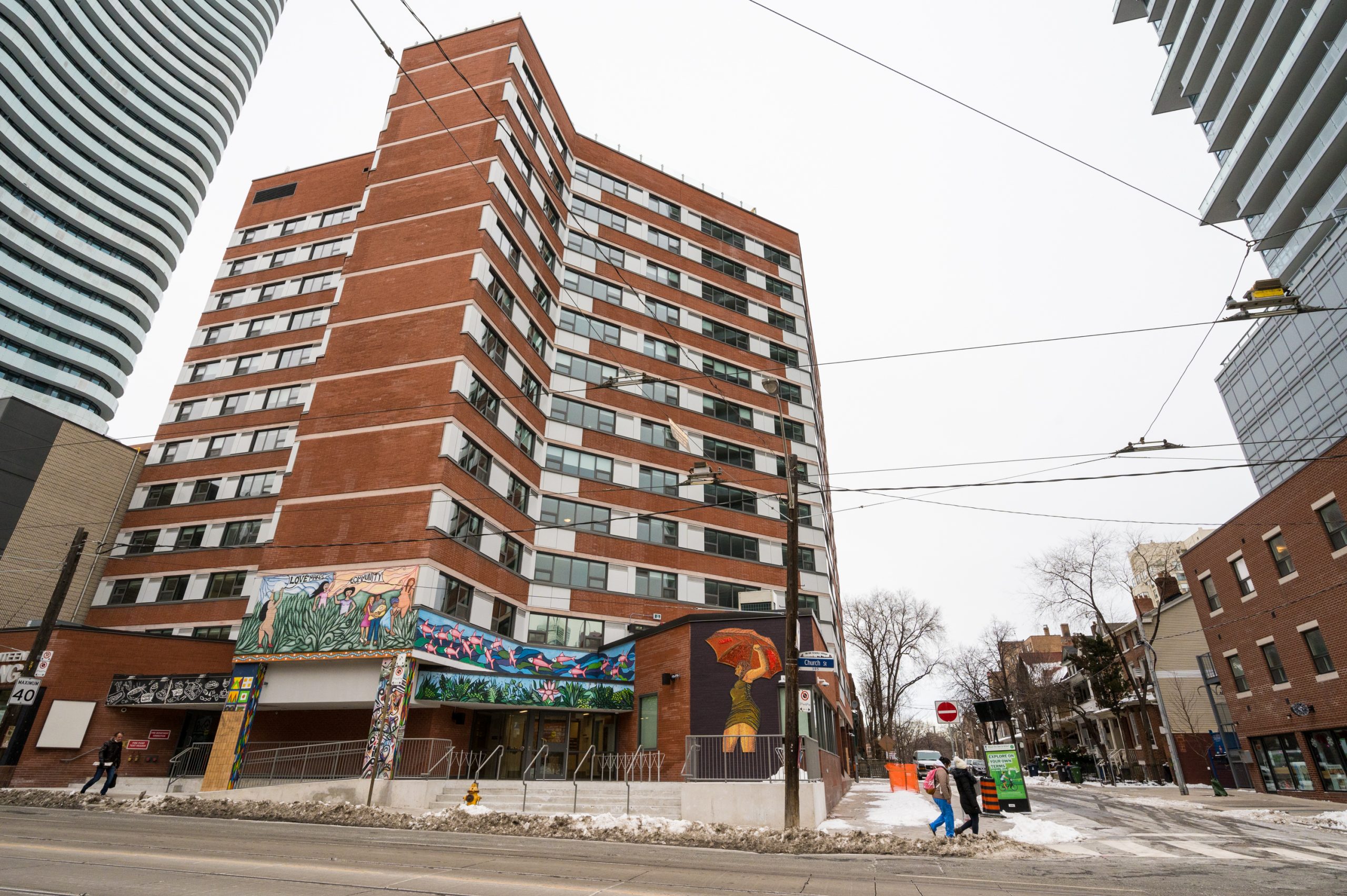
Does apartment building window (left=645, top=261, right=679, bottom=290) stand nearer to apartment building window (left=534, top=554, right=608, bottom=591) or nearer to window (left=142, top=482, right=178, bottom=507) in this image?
apartment building window (left=534, top=554, right=608, bottom=591)

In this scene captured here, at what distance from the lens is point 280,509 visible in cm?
2831

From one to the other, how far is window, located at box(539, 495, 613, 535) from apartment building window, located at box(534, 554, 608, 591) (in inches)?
62.8

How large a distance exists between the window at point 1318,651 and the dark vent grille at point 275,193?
59292 millimetres

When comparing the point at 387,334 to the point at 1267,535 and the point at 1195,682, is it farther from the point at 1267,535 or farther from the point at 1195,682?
the point at 1195,682

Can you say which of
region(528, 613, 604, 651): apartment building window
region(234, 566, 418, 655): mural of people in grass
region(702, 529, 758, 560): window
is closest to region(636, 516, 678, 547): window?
region(702, 529, 758, 560): window

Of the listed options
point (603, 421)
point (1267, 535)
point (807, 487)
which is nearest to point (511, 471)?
point (603, 421)

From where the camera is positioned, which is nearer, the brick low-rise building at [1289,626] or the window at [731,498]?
the brick low-rise building at [1289,626]

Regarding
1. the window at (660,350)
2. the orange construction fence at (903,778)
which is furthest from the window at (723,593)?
the window at (660,350)

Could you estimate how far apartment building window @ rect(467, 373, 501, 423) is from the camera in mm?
30359

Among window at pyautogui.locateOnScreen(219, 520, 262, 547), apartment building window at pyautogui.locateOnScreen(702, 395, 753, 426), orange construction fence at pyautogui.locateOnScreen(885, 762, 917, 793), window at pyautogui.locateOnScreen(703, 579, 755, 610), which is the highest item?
apartment building window at pyautogui.locateOnScreen(702, 395, 753, 426)

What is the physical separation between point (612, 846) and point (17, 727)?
82.7 ft

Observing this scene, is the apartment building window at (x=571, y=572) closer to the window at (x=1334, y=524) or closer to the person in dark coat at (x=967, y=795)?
the person in dark coat at (x=967, y=795)

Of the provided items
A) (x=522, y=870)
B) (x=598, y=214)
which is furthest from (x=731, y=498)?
(x=522, y=870)

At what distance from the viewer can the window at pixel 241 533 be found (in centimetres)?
3647
